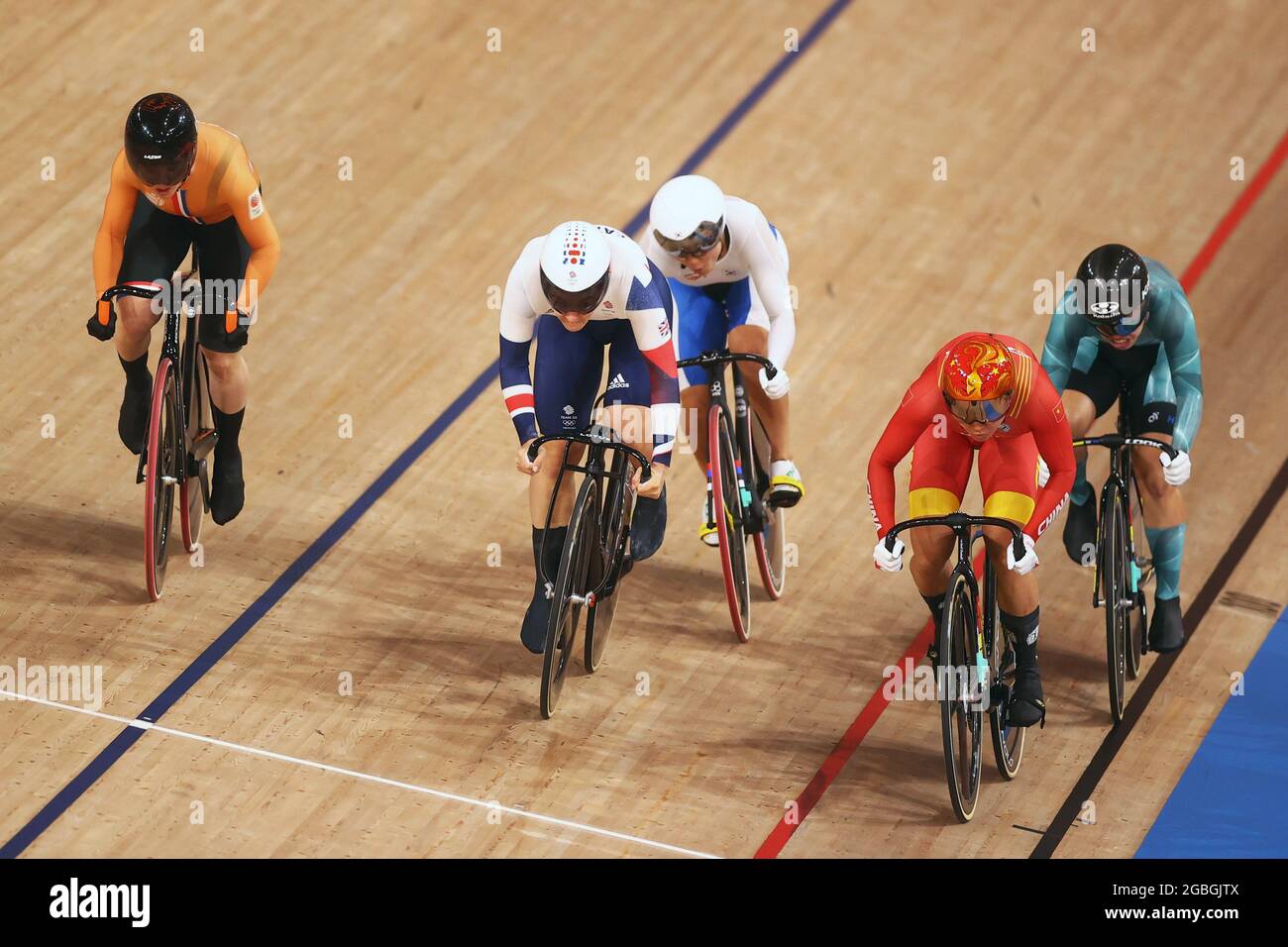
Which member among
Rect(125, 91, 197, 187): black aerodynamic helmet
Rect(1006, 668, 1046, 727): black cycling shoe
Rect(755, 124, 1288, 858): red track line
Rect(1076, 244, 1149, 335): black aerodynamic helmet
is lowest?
Rect(755, 124, 1288, 858): red track line

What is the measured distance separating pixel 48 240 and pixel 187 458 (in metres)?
1.81

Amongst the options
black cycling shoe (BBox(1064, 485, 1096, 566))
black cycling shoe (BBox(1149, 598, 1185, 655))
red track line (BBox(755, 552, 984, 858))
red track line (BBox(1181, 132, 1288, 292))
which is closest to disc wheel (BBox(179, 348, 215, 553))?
red track line (BBox(755, 552, 984, 858))

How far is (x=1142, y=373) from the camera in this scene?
5445 millimetres

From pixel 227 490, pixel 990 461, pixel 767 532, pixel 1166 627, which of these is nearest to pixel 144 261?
pixel 227 490

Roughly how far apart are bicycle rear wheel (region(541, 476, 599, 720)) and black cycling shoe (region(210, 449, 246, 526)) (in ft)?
3.72

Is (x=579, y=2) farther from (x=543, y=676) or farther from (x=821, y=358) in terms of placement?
(x=543, y=676)

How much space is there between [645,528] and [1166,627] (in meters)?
1.47

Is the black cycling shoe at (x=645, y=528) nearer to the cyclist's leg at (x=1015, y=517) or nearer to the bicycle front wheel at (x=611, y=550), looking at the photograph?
the bicycle front wheel at (x=611, y=550)

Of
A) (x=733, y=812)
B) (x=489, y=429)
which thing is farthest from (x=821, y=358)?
(x=733, y=812)

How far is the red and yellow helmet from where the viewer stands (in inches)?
182

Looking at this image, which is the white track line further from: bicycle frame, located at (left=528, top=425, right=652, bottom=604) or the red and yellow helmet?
the red and yellow helmet

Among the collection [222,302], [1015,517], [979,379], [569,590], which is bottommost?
[569,590]

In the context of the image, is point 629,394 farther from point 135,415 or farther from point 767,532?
point 135,415

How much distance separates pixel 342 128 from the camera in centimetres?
766
